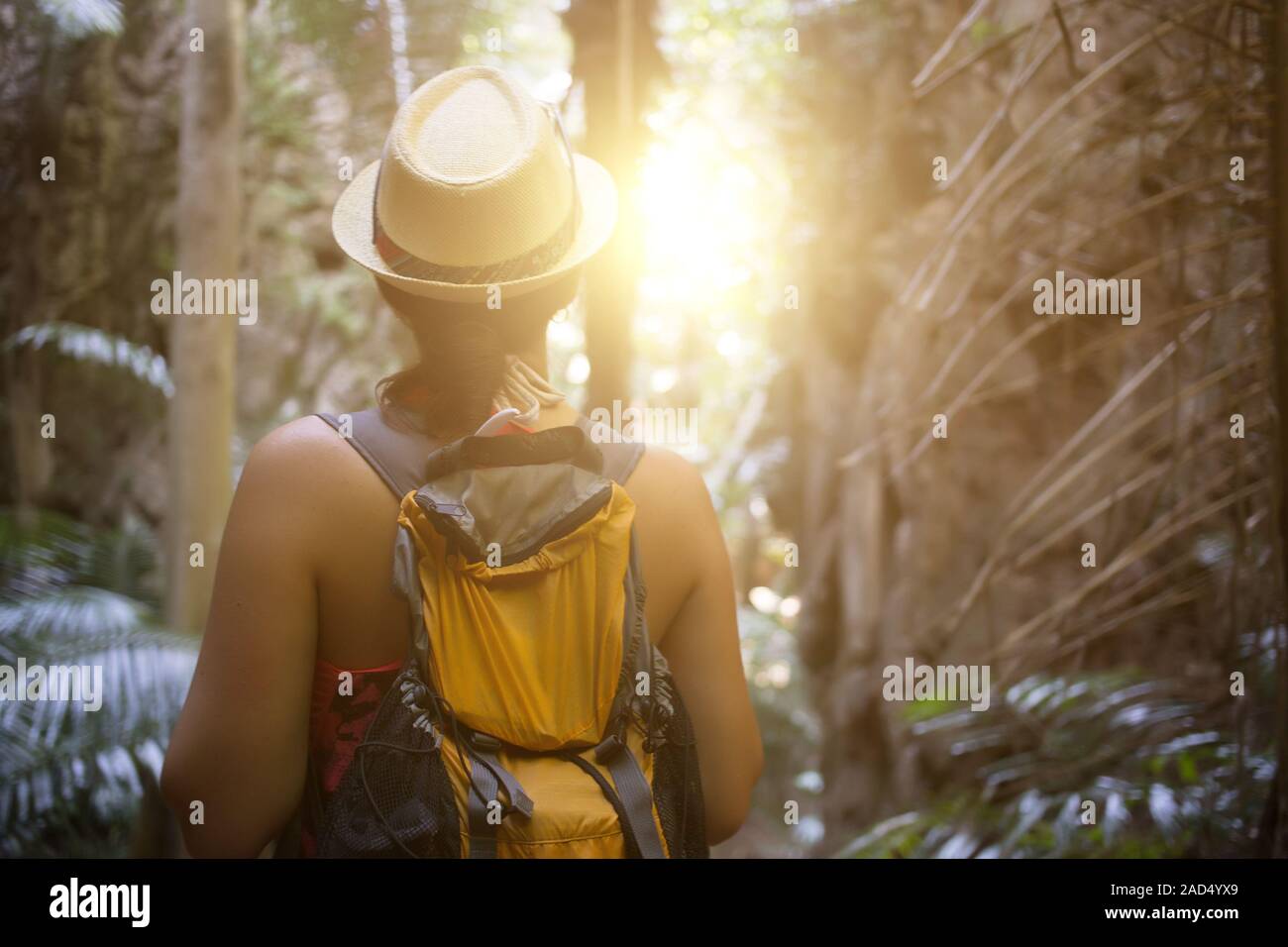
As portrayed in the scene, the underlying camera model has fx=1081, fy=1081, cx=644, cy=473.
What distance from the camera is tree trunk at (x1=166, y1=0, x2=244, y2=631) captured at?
10.2ft

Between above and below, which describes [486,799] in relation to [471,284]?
below

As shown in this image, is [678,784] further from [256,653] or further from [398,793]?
[256,653]

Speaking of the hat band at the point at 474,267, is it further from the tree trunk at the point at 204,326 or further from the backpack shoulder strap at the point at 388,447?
the tree trunk at the point at 204,326

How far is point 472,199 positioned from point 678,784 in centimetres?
79

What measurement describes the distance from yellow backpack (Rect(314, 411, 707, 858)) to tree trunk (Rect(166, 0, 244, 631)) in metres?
1.98

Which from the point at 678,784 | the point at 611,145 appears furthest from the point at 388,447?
the point at 611,145

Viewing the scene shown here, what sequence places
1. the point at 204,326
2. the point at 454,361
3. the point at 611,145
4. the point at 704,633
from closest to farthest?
1. the point at 454,361
2. the point at 704,633
3. the point at 611,145
4. the point at 204,326

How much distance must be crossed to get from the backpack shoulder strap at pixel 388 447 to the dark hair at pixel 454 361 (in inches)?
0.7

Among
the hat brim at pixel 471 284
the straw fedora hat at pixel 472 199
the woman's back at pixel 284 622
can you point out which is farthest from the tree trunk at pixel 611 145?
the woman's back at pixel 284 622

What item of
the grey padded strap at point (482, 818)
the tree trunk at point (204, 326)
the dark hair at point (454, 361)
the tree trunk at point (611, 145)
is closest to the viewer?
the grey padded strap at point (482, 818)

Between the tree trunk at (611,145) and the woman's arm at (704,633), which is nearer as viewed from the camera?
the woman's arm at (704,633)

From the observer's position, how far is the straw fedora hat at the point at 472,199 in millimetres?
1392

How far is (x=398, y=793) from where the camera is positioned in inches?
49.4
